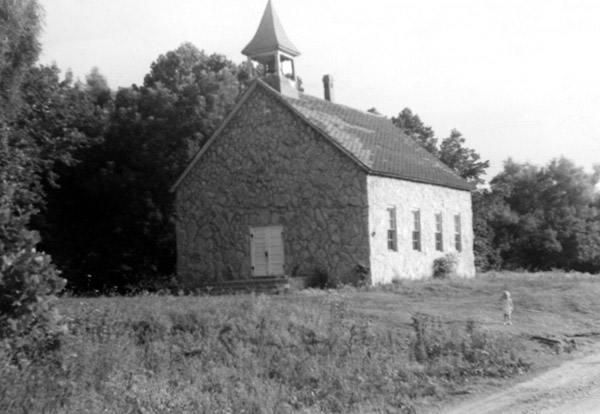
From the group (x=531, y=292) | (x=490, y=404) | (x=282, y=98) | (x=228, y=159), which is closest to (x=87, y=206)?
(x=228, y=159)

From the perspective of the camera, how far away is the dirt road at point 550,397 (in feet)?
40.2

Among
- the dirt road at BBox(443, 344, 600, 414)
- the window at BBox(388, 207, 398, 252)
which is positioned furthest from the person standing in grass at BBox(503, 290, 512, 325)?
the window at BBox(388, 207, 398, 252)

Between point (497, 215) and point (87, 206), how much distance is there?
25925mm

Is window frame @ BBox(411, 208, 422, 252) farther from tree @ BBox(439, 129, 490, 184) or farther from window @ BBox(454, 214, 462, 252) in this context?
tree @ BBox(439, 129, 490, 184)

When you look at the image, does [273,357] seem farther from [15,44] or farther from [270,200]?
[270,200]

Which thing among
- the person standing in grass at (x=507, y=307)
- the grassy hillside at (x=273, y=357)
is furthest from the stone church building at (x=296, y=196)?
the person standing in grass at (x=507, y=307)

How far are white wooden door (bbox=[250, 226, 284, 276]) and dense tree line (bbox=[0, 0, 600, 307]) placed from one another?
6.82 meters

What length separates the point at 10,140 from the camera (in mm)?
27219

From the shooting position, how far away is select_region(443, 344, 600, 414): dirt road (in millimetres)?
12258

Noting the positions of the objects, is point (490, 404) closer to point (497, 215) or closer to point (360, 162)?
point (360, 162)

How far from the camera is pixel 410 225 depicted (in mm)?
31297

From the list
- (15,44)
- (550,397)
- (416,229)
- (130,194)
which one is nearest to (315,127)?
(416,229)

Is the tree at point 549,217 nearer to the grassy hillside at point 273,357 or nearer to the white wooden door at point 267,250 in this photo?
the white wooden door at point 267,250

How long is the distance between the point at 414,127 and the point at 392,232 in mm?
20679
